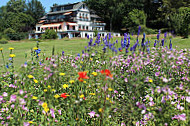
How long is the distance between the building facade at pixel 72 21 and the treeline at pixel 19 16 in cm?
703

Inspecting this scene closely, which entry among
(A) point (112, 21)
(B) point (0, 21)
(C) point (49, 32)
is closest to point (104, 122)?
(C) point (49, 32)

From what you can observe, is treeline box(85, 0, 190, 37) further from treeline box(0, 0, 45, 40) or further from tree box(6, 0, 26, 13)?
tree box(6, 0, 26, 13)

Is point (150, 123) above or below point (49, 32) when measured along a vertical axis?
below

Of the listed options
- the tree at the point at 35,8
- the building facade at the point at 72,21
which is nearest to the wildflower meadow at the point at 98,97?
the building facade at the point at 72,21

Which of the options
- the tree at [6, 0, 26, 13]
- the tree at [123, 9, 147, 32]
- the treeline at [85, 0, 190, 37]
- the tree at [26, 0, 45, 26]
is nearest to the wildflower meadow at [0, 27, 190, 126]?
the tree at [123, 9, 147, 32]

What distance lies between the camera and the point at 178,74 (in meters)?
Result: 4.02

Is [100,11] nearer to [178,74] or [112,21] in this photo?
[112,21]

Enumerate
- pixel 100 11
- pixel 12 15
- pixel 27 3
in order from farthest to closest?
pixel 27 3, pixel 12 15, pixel 100 11

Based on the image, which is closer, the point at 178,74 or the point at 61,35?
the point at 178,74

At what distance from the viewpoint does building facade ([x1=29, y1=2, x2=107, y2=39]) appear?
46156 mm

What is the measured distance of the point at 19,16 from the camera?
60188 mm

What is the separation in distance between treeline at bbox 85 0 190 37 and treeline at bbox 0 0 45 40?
18432 millimetres

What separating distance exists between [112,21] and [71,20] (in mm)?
10602

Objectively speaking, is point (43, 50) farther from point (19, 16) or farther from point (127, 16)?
point (19, 16)
